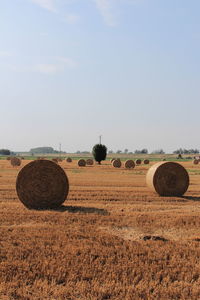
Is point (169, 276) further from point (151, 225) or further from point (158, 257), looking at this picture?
point (151, 225)

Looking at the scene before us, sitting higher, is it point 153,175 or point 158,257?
point 153,175

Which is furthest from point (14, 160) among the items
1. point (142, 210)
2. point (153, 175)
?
point (142, 210)

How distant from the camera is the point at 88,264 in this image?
7715mm

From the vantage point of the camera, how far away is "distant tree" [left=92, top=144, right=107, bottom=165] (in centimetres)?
7131

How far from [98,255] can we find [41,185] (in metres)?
7.71

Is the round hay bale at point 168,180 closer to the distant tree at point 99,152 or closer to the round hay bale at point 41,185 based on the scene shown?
the round hay bale at point 41,185

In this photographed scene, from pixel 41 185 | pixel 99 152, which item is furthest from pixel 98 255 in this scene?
pixel 99 152

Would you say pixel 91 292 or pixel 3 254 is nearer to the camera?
pixel 91 292

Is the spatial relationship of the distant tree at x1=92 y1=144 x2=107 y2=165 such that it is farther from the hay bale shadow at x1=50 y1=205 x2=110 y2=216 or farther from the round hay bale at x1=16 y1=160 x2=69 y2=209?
the hay bale shadow at x1=50 y1=205 x2=110 y2=216

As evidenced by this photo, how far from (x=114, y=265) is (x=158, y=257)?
3.94 feet

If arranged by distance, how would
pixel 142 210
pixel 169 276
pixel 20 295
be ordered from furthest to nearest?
pixel 142 210 → pixel 169 276 → pixel 20 295

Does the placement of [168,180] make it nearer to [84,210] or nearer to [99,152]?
[84,210]

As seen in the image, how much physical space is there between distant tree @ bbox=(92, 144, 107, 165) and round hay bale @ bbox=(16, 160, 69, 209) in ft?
182

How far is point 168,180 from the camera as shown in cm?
2038
